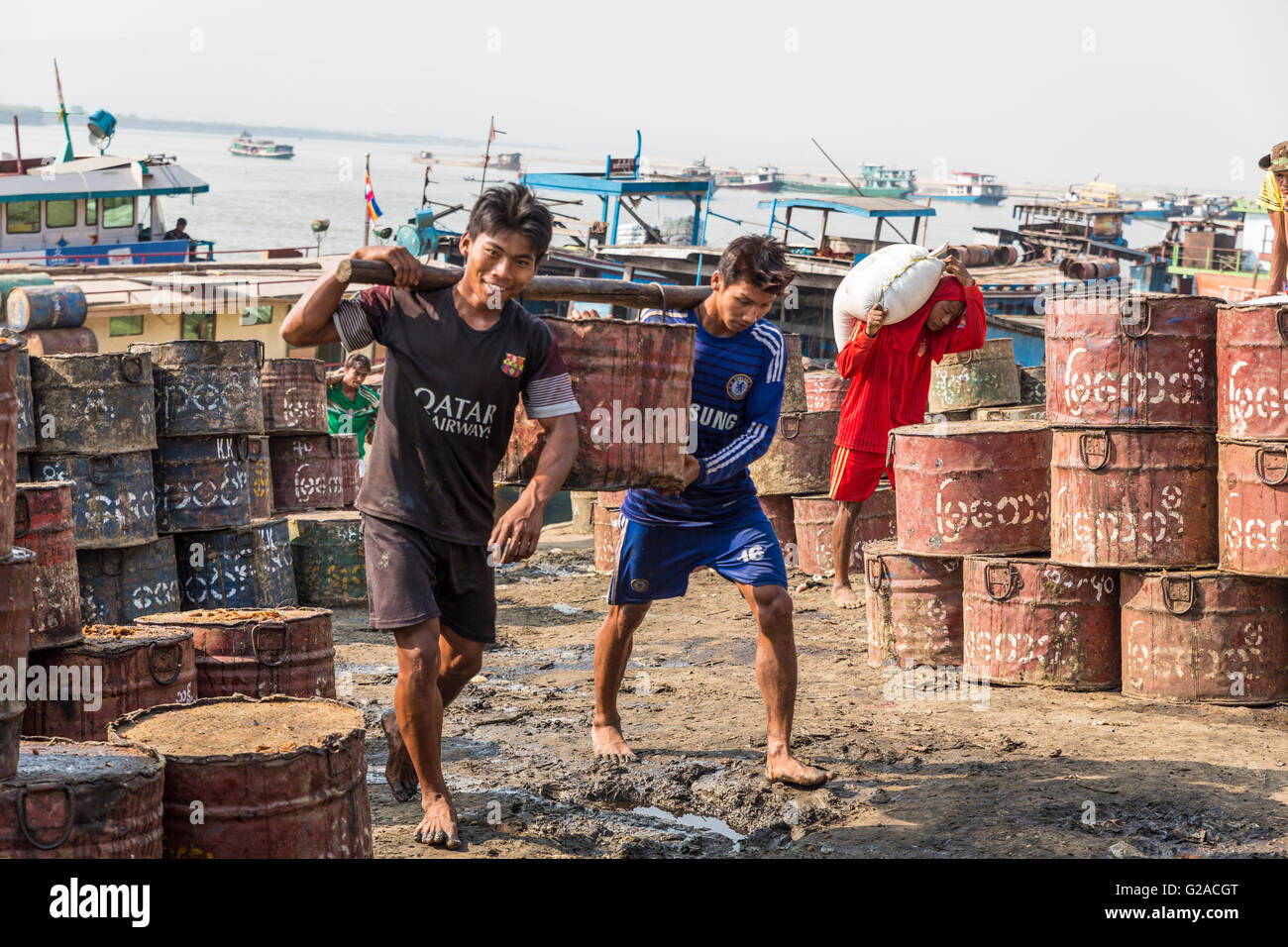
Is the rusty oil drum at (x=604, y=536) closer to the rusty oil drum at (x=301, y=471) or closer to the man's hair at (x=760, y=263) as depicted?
the rusty oil drum at (x=301, y=471)

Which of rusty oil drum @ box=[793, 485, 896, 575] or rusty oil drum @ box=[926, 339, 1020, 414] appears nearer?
rusty oil drum @ box=[793, 485, 896, 575]

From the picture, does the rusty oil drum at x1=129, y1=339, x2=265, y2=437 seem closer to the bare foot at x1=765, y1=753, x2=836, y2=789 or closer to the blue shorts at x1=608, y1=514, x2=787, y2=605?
the blue shorts at x1=608, y1=514, x2=787, y2=605

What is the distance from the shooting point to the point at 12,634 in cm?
346

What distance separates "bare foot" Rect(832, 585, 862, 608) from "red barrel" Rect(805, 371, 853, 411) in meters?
2.36

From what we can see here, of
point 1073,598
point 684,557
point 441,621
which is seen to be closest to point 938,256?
point 1073,598

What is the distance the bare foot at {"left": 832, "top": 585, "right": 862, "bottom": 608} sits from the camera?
905cm

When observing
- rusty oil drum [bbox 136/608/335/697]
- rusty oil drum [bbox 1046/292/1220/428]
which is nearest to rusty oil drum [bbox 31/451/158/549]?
rusty oil drum [bbox 136/608/335/697]

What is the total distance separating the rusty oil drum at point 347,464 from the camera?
1098 centimetres

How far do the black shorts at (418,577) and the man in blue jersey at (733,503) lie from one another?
100cm

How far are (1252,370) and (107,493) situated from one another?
6.19 m

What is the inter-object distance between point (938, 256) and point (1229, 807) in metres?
3.88

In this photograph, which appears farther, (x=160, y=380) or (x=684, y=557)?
(x=160, y=380)

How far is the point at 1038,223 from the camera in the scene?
41312 millimetres

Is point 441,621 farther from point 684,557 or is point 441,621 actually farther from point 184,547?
point 184,547
